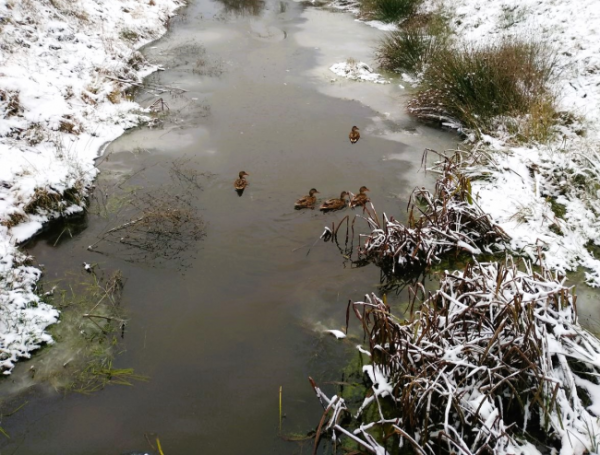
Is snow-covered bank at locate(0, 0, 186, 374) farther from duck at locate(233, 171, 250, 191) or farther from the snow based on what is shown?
the snow

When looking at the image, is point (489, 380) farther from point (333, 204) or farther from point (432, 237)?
point (333, 204)

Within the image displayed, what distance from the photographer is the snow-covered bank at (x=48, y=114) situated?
479 cm

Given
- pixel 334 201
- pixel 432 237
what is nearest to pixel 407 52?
pixel 334 201

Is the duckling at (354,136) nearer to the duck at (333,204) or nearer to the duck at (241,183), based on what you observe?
the duck at (333,204)

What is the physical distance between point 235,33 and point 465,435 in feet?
42.9

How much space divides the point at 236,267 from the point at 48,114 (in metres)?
4.98

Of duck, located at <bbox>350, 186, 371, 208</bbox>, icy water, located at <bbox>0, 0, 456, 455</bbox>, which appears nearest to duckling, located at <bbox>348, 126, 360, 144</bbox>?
icy water, located at <bbox>0, 0, 456, 455</bbox>

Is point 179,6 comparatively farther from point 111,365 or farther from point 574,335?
point 574,335

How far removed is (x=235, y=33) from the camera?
1345 centimetres

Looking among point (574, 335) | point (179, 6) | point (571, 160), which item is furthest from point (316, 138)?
point (179, 6)

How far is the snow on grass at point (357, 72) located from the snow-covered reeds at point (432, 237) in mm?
5719

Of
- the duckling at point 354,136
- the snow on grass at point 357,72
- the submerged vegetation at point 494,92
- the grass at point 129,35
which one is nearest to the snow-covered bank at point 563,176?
the submerged vegetation at point 494,92

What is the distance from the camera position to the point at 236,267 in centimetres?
532

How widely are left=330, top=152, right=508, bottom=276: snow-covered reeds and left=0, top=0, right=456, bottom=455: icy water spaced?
0.32m
